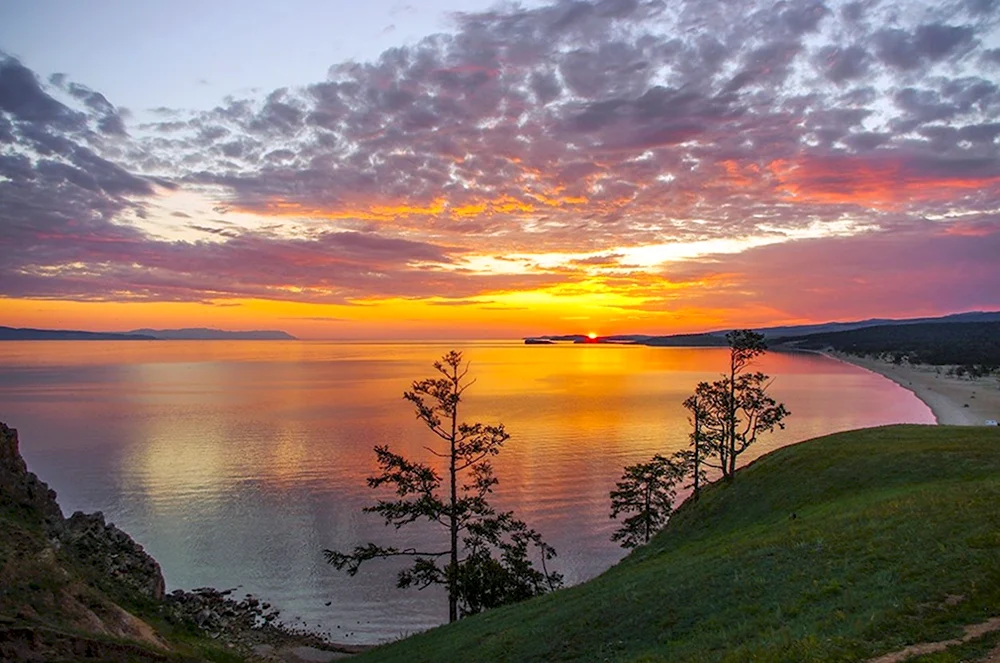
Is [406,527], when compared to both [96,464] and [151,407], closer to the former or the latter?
[96,464]

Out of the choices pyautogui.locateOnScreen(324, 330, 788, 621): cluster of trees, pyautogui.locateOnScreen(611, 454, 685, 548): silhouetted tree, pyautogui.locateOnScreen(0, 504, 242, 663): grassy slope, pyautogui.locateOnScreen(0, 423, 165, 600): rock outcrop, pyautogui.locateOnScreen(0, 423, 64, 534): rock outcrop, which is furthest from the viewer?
pyautogui.locateOnScreen(611, 454, 685, 548): silhouetted tree

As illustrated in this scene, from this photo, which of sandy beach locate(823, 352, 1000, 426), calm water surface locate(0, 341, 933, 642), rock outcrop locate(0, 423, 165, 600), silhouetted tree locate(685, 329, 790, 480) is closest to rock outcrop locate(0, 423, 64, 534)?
rock outcrop locate(0, 423, 165, 600)

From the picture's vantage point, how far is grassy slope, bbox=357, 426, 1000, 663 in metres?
12.8

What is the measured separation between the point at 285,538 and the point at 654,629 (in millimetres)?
39485

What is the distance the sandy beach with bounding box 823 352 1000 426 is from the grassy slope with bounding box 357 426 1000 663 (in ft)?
238

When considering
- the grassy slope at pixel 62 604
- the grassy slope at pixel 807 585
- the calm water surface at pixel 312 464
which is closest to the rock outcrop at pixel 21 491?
the grassy slope at pixel 62 604

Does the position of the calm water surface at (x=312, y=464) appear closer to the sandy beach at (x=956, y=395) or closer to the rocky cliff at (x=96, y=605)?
the rocky cliff at (x=96, y=605)

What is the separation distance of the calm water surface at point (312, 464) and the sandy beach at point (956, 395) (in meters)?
4.39

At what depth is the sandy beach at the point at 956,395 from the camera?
10031 centimetres

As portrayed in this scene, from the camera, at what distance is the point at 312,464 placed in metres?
73.2

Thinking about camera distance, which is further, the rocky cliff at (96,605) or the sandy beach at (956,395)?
the sandy beach at (956,395)

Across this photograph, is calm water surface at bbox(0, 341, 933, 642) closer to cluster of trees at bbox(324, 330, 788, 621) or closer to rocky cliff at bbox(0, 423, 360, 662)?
cluster of trees at bbox(324, 330, 788, 621)

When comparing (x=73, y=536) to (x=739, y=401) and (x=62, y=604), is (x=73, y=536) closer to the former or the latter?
(x=62, y=604)

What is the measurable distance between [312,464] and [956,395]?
450 ft
